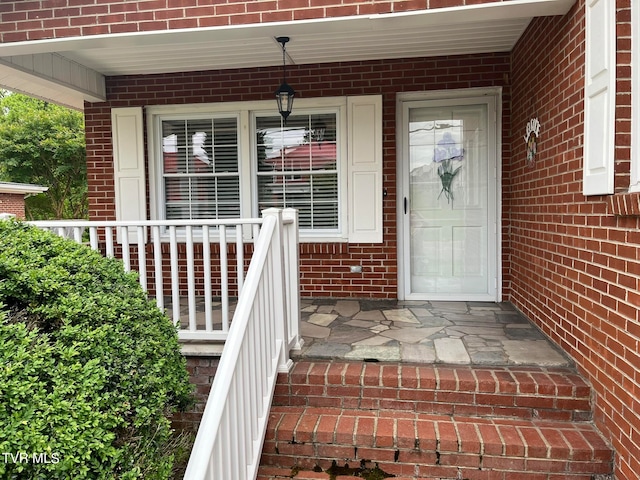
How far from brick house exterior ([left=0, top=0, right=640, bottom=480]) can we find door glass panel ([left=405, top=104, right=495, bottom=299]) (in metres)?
0.16

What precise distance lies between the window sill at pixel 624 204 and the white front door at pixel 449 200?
2.36 metres

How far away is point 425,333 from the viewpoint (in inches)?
130

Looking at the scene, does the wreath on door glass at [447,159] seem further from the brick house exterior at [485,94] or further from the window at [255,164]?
the window at [255,164]

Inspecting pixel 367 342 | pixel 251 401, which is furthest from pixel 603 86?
pixel 251 401

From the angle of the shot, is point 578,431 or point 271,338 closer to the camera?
point 578,431

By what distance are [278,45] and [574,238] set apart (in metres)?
2.93

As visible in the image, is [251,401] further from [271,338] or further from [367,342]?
[367,342]

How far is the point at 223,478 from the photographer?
63.1 inches

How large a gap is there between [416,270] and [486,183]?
115 centimetres

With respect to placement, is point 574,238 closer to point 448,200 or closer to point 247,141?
point 448,200

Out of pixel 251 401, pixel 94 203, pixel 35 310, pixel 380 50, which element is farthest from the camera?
pixel 94 203

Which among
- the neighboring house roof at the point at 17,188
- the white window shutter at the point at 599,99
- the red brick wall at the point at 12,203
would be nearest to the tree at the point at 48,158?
→ the red brick wall at the point at 12,203

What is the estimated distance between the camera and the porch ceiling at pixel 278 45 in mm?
2834

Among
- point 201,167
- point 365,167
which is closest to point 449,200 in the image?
point 365,167
